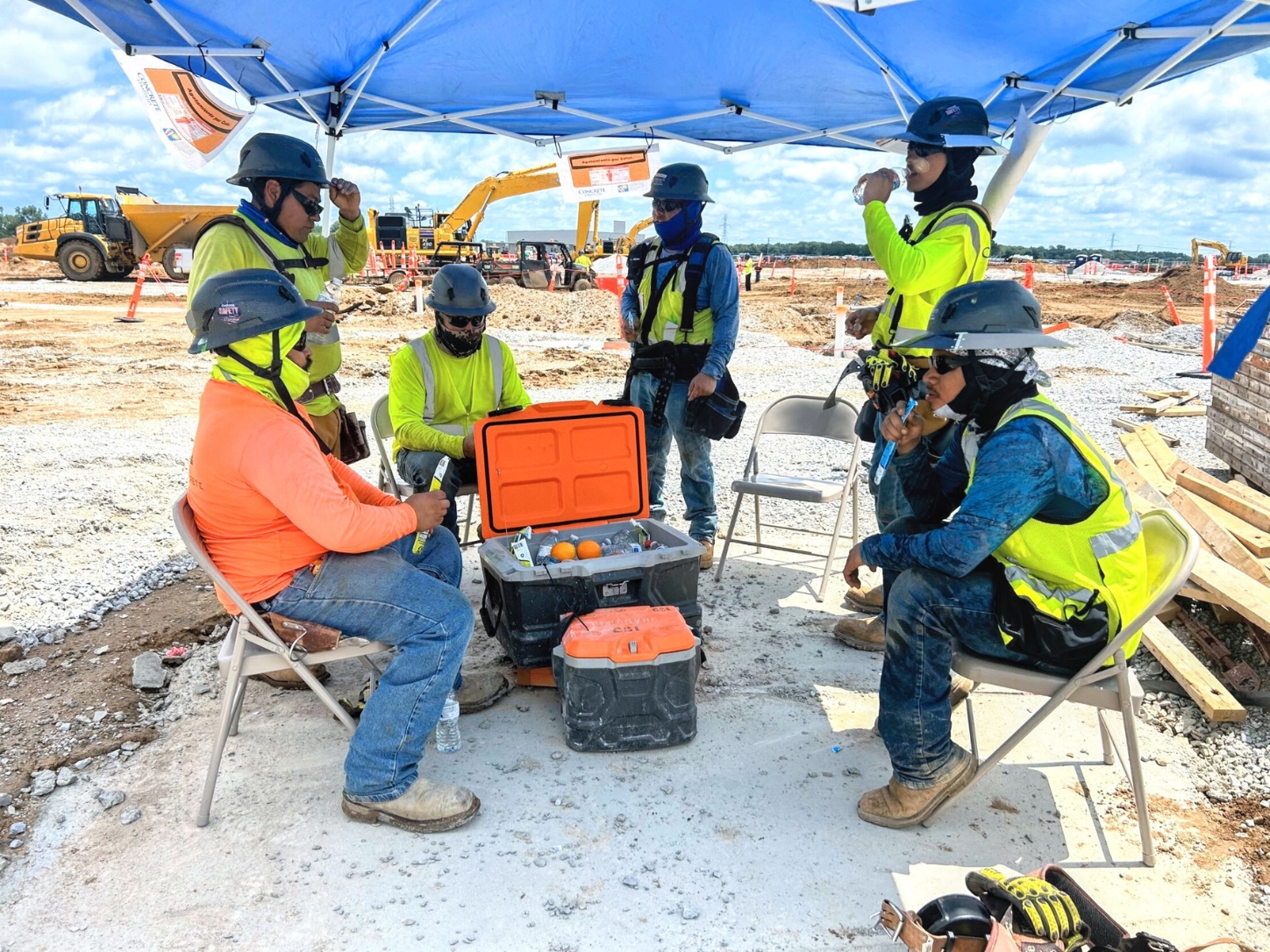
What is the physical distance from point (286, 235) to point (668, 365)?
2161 mm

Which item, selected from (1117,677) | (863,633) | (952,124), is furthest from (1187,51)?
(1117,677)

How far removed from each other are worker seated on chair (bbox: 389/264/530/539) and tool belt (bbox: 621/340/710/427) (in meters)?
0.84

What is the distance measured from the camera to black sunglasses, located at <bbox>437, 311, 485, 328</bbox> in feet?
14.4

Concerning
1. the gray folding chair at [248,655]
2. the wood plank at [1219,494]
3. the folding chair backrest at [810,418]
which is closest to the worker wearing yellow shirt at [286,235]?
the gray folding chair at [248,655]

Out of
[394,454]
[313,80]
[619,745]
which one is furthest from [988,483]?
[313,80]

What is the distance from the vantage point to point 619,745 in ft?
10.9

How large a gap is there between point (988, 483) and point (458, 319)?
2.79m

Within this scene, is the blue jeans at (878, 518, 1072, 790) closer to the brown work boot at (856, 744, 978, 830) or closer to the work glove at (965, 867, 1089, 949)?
the brown work boot at (856, 744, 978, 830)

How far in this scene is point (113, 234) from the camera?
26.4m

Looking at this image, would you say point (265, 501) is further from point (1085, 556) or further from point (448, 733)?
point (1085, 556)

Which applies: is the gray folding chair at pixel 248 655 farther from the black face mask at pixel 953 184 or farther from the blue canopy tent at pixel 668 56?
the blue canopy tent at pixel 668 56

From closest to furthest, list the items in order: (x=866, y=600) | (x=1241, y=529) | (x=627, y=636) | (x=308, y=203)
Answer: (x=627, y=636) → (x=308, y=203) → (x=866, y=600) → (x=1241, y=529)

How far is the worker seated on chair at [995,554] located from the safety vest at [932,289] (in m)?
0.81

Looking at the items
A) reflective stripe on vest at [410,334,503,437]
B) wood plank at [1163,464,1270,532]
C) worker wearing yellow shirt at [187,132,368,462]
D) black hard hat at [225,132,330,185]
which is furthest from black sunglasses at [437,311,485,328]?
wood plank at [1163,464,1270,532]
